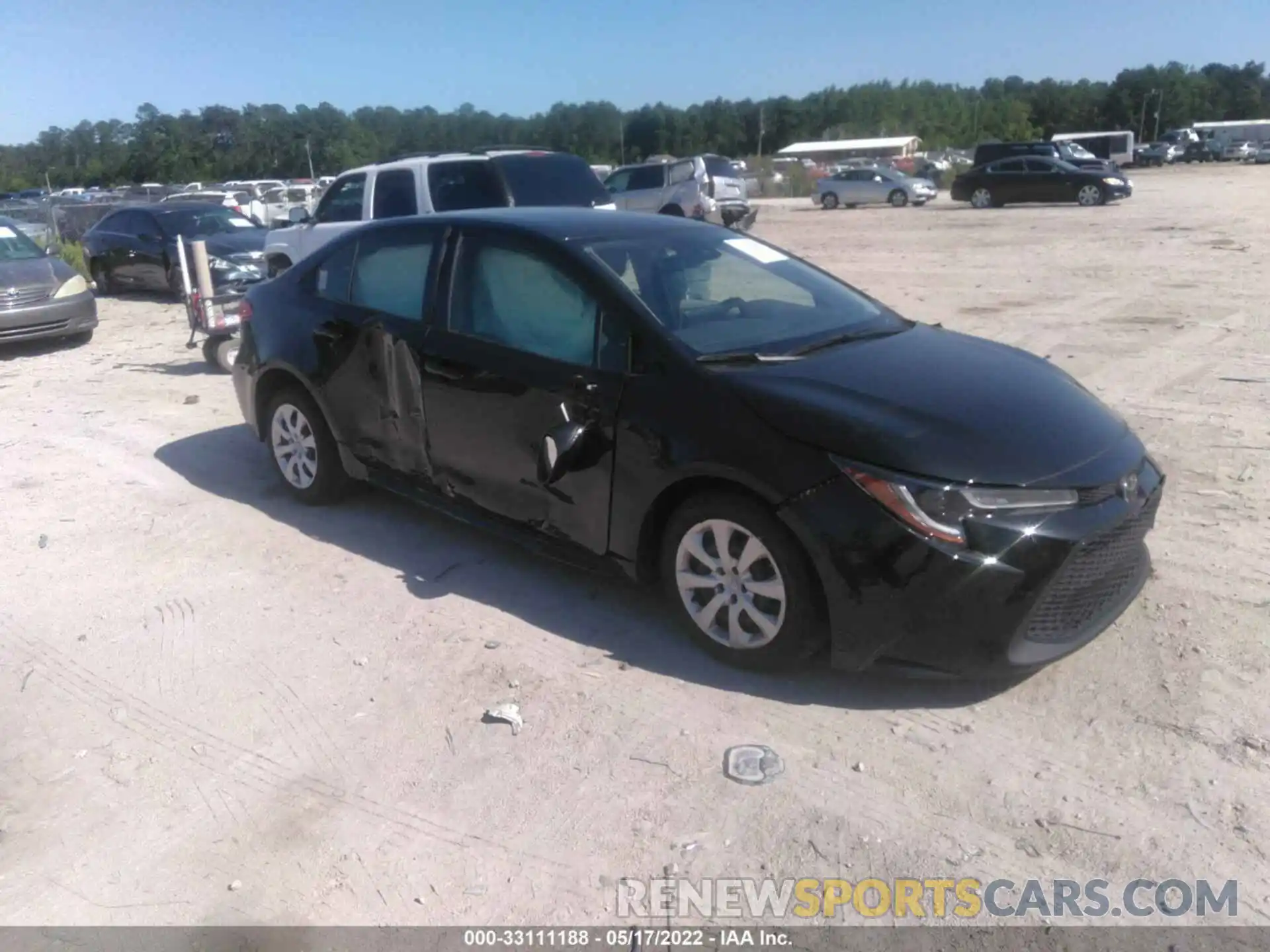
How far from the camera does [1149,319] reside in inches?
416

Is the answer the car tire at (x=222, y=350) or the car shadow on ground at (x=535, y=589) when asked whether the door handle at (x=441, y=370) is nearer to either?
the car shadow on ground at (x=535, y=589)

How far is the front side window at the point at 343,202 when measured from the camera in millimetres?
12344

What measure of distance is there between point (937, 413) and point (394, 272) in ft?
9.61

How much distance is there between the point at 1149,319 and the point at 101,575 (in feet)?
31.3

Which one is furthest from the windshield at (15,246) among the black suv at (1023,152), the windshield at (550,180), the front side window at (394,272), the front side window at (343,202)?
the black suv at (1023,152)

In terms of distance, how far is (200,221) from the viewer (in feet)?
53.1

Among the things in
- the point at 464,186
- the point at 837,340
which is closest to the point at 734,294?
the point at 837,340

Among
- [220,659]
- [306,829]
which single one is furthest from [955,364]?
[220,659]

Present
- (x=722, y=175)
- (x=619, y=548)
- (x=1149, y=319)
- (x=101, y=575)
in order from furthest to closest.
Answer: (x=722, y=175) < (x=1149, y=319) < (x=101, y=575) < (x=619, y=548)

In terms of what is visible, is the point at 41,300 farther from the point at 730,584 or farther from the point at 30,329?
the point at 730,584

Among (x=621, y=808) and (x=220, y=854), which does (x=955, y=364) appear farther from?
(x=220, y=854)

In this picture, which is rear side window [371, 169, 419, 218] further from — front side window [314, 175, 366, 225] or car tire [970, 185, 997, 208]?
car tire [970, 185, 997, 208]

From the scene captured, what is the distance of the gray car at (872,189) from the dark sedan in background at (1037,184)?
4.64 m

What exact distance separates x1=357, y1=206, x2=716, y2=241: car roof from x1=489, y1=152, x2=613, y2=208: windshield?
579 centimetres
